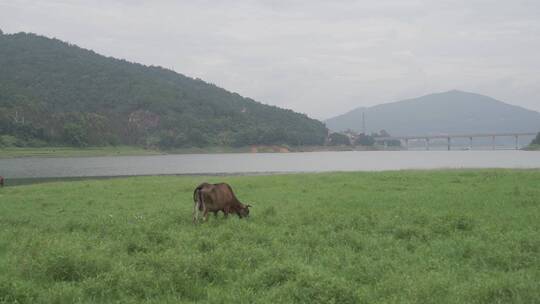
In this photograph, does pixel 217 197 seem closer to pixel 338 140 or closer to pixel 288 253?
pixel 288 253

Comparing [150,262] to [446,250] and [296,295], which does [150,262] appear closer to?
[296,295]

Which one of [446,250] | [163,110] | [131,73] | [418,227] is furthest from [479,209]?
[131,73]

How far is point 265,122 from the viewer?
608ft

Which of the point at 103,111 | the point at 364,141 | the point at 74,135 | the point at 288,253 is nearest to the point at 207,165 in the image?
the point at 74,135

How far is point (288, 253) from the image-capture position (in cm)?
1043

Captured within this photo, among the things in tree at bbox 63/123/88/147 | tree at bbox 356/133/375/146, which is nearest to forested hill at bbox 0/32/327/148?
tree at bbox 63/123/88/147

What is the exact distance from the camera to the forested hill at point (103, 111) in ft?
401

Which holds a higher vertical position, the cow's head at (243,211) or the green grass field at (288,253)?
the cow's head at (243,211)

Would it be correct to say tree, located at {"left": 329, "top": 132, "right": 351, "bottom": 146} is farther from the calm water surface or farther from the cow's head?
the cow's head

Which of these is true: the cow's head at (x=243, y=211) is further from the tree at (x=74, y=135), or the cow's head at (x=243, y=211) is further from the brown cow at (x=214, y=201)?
the tree at (x=74, y=135)

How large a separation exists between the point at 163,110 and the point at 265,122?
38984 mm

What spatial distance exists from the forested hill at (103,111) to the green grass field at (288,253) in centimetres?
10262

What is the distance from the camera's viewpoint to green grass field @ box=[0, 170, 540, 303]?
794 centimetres

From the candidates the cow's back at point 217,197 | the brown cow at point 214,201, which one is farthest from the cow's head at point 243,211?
the cow's back at point 217,197
